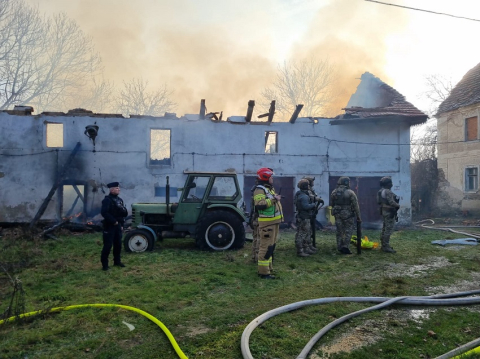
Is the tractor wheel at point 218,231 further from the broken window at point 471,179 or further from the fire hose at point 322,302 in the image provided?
the broken window at point 471,179

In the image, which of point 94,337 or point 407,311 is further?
point 407,311

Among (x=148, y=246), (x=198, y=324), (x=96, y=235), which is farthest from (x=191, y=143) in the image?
(x=198, y=324)

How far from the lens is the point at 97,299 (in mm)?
4637

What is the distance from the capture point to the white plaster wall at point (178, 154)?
504 inches

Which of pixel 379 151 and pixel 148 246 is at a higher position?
pixel 379 151

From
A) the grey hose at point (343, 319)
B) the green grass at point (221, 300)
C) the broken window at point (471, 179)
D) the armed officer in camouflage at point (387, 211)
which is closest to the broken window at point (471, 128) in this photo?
the broken window at point (471, 179)

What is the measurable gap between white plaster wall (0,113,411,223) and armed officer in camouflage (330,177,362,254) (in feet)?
18.6

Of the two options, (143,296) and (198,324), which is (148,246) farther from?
(198,324)

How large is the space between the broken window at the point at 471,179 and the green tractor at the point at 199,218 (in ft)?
56.3

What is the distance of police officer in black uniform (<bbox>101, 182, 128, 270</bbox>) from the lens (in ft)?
20.7

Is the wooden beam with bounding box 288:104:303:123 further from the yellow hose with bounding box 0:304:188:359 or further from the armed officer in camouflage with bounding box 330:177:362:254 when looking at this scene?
the yellow hose with bounding box 0:304:188:359

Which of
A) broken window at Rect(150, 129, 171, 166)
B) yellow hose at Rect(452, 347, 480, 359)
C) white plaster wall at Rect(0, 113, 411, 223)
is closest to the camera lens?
yellow hose at Rect(452, 347, 480, 359)

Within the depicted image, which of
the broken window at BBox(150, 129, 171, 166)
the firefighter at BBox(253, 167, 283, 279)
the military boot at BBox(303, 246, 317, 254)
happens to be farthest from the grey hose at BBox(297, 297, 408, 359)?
the broken window at BBox(150, 129, 171, 166)

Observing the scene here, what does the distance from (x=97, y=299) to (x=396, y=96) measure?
51.1 feet
